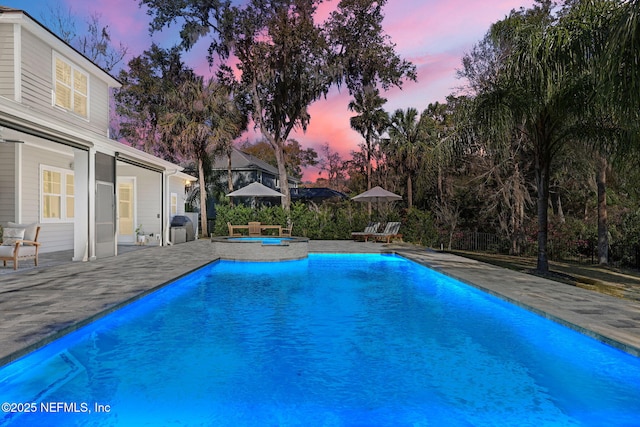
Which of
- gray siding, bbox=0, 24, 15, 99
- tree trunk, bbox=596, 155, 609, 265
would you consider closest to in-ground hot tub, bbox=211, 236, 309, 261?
gray siding, bbox=0, 24, 15, 99

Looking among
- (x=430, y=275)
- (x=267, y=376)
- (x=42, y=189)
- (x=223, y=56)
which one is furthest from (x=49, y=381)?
(x=223, y=56)

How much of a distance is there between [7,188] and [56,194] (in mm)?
1961

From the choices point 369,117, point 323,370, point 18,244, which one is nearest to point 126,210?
point 18,244

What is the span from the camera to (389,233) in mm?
18719

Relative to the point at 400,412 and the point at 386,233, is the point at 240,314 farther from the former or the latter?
the point at 386,233

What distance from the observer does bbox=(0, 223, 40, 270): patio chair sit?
965 cm

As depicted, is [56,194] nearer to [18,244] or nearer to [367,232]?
[18,244]

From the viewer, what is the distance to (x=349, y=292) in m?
9.16

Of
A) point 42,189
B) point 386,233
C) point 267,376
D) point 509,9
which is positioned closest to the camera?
point 267,376

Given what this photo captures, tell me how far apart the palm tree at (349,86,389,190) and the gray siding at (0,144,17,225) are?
21.6m

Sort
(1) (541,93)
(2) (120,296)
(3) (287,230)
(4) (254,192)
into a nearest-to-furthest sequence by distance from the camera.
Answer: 1. (2) (120,296)
2. (1) (541,93)
3. (4) (254,192)
4. (3) (287,230)

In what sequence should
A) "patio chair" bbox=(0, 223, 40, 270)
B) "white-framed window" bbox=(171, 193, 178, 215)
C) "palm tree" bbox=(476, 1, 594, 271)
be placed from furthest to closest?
"white-framed window" bbox=(171, 193, 178, 215) < "patio chair" bbox=(0, 223, 40, 270) < "palm tree" bbox=(476, 1, 594, 271)

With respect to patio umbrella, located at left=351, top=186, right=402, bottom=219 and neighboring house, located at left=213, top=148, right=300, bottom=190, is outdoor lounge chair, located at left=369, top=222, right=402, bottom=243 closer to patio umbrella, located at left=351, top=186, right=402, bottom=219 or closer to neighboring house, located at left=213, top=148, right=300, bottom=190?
patio umbrella, located at left=351, top=186, right=402, bottom=219

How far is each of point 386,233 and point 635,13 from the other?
14.2 m
